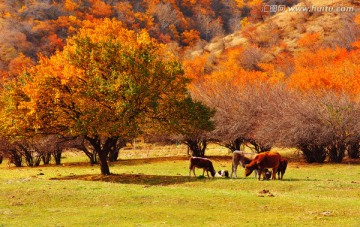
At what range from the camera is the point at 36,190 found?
29578mm

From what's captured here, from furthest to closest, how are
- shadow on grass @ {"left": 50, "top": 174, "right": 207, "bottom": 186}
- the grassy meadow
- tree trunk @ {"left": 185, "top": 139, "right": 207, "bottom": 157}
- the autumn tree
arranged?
1. tree trunk @ {"left": 185, "top": 139, "right": 207, "bottom": 157}
2. the autumn tree
3. shadow on grass @ {"left": 50, "top": 174, "right": 207, "bottom": 186}
4. the grassy meadow

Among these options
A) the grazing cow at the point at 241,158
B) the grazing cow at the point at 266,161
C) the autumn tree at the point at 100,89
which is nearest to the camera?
the grazing cow at the point at 266,161

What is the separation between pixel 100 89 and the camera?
3794 centimetres

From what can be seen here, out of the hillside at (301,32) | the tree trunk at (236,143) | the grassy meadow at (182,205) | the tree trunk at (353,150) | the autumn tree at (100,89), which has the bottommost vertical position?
the grassy meadow at (182,205)

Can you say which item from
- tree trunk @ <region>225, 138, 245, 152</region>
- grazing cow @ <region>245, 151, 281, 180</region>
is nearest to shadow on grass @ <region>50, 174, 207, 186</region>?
grazing cow @ <region>245, 151, 281, 180</region>

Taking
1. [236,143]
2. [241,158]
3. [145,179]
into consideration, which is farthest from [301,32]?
[145,179]

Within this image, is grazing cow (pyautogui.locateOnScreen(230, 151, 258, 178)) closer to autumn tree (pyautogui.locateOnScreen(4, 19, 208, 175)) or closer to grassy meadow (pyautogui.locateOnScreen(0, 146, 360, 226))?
grassy meadow (pyautogui.locateOnScreen(0, 146, 360, 226))

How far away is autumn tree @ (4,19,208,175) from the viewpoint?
3856 centimetres

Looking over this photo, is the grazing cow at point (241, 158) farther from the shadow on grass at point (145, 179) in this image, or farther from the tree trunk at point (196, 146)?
the tree trunk at point (196, 146)

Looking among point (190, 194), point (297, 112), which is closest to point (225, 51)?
point (297, 112)

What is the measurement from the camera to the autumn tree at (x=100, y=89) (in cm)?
3856

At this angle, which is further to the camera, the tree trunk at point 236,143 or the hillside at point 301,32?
the hillside at point 301,32

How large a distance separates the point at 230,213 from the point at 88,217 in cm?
635

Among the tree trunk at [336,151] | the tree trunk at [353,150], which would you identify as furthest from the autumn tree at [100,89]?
the tree trunk at [353,150]
